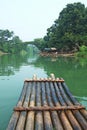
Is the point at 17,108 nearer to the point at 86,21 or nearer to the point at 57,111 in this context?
the point at 57,111

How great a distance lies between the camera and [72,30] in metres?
60.5

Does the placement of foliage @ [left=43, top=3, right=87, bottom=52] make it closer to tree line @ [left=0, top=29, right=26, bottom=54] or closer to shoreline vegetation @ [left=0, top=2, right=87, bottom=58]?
shoreline vegetation @ [left=0, top=2, right=87, bottom=58]

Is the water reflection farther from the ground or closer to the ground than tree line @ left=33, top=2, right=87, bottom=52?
closer to the ground

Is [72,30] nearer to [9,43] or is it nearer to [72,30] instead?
[72,30]

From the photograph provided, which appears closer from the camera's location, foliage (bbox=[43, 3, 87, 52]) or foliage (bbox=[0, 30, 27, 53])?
foliage (bbox=[43, 3, 87, 52])

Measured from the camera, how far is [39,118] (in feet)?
18.0

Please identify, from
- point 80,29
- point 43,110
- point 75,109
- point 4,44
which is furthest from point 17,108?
point 4,44

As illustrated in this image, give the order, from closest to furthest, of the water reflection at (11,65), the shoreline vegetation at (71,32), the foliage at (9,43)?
the water reflection at (11,65) → the shoreline vegetation at (71,32) → the foliage at (9,43)

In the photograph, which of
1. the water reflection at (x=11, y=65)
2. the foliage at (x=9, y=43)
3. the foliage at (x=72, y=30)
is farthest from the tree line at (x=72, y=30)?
the foliage at (x=9, y=43)

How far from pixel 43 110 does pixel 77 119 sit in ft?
3.24

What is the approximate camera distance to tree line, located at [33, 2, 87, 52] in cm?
5571

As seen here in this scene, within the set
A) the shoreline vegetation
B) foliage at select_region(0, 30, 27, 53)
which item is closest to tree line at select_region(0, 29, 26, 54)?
foliage at select_region(0, 30, 27, 53)

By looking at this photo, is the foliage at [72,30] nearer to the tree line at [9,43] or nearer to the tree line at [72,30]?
the tree line at [72,30]

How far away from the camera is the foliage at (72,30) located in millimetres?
55688
